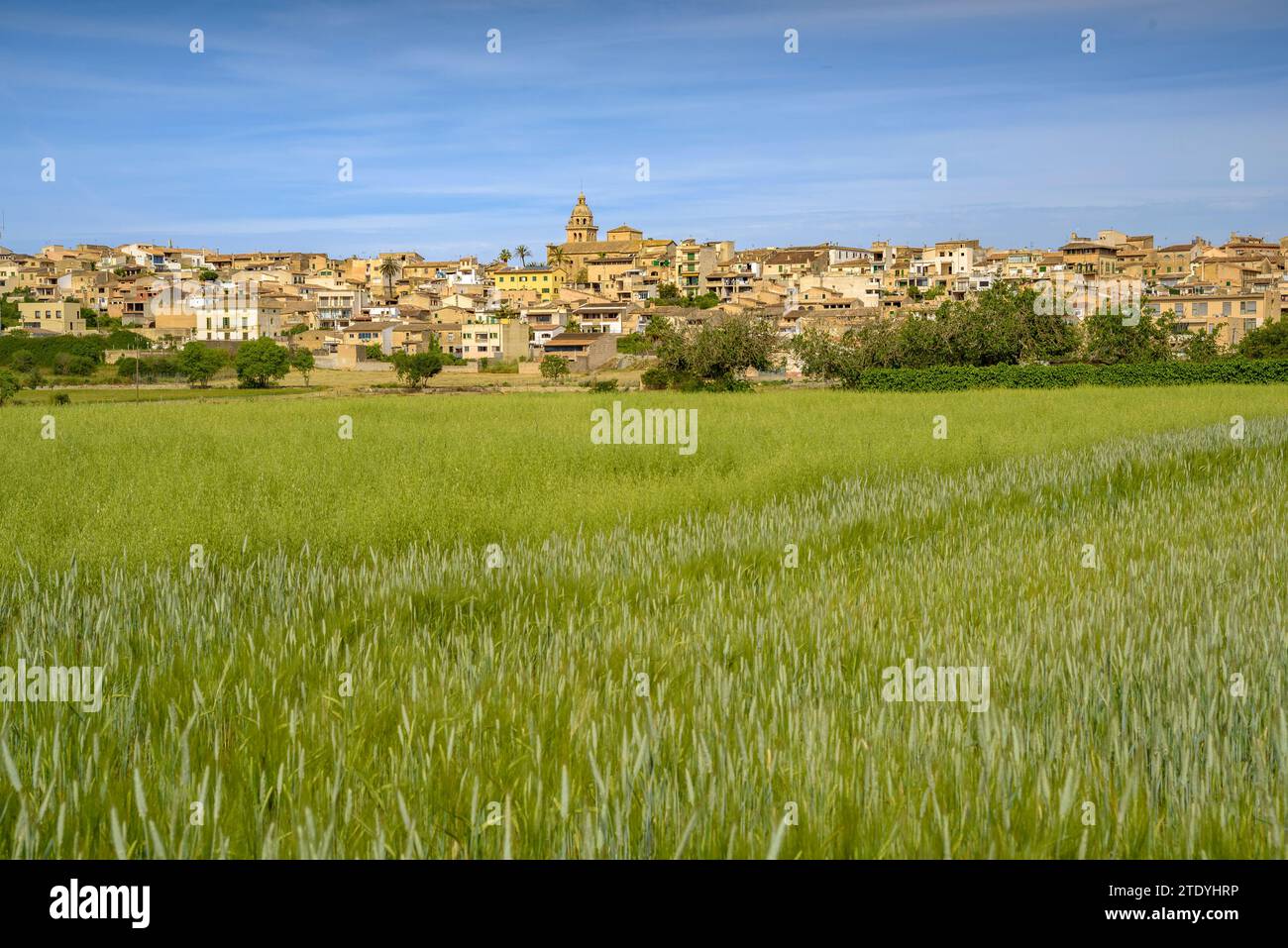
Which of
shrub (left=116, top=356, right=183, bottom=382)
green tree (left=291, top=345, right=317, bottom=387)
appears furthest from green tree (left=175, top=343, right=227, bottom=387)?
green tree (left=291, top=345, right=317, bottom=387)

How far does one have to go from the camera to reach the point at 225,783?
3.67 metres

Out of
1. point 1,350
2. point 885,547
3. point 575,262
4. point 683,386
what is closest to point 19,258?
point 575,262

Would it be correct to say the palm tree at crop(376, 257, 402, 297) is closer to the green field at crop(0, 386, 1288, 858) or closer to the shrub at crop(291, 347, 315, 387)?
the shrub at crop(291, 347, 315, 387)

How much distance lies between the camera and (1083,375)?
4559 cm

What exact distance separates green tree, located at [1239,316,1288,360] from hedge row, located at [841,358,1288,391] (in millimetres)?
26794

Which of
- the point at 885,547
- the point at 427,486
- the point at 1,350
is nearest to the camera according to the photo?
the point at 885,547

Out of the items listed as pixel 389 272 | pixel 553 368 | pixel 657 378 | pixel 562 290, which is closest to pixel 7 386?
pixel 657 378

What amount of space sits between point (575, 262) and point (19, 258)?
302 feet

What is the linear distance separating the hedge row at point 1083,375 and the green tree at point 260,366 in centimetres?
4503

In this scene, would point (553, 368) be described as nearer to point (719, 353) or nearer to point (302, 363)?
point (302, 363)

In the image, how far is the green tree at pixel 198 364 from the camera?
74688mm

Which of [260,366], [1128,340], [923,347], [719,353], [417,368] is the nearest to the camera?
[719,353]

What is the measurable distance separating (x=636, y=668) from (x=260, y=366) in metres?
74.3

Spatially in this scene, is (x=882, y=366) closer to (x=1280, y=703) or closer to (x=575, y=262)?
(x=1280, y=703)
